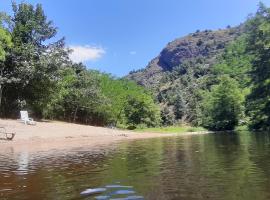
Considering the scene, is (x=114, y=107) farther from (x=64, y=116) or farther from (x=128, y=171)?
(x=128, y=171)

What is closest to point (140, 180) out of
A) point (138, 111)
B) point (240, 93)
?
point (138, 111)

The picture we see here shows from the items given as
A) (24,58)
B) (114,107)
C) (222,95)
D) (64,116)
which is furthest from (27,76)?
(222,95)

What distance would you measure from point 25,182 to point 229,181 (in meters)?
6.16

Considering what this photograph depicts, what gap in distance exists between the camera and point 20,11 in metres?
56.5

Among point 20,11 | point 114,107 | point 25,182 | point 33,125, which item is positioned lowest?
point 25,182

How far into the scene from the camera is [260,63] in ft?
204

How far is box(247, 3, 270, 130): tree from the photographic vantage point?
60.4 meters

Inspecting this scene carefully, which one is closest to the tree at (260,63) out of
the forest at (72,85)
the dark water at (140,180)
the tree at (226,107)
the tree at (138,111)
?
the forest at (72,85)

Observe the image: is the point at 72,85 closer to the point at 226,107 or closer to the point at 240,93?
the point at 226,107

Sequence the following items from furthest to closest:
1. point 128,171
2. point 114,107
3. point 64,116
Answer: point 114,107, point 64,116, point 128,171

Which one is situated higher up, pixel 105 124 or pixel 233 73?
pixel 233 73

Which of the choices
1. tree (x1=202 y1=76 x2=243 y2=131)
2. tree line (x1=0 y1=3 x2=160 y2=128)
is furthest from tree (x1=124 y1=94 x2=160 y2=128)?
tree line (x1=0 y1=3 x2=160 y2=128)

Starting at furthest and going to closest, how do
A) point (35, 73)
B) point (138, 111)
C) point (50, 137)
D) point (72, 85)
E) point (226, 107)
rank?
point (138, 111) → point (226, 107) → point (72, 85) → point (35, 73) → point (50, 137)

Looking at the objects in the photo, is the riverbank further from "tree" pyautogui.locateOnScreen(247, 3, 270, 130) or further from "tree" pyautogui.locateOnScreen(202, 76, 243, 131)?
"tree" pyautogui.locateOnScreen(202, 76, 243, 131)
